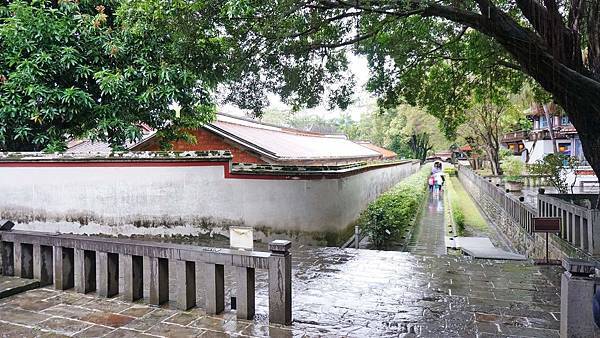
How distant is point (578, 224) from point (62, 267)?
7.80 metres

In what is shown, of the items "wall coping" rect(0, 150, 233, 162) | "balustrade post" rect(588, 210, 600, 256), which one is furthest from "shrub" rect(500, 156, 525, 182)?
"wall coping" rect(0, 150, 233, 162)

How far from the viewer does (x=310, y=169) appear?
325 inches

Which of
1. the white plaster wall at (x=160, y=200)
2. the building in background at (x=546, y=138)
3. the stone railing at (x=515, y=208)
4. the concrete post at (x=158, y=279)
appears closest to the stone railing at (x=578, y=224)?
the stone railing at (x=515, y=208)

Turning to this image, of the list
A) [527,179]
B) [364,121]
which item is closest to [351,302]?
[527,179]

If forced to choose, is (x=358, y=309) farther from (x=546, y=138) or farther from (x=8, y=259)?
(x=546, y=138)

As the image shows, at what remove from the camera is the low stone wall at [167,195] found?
8242mm

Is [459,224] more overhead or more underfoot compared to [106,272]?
more underfoot

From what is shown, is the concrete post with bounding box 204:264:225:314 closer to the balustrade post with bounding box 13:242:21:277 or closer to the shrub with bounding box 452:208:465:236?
the balustrade post with bounding box 13:242:21:277

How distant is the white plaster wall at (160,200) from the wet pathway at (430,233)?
Result: 2626 millimetres

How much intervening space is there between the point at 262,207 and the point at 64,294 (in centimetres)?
409

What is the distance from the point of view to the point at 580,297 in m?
3.24

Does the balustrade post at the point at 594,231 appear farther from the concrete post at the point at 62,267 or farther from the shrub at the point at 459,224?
the concrete post at the point at 62,267

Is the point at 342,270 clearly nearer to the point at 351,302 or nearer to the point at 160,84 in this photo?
the point at 351,302

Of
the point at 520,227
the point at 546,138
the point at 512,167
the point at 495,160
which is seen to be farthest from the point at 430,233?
the point at 546,138
